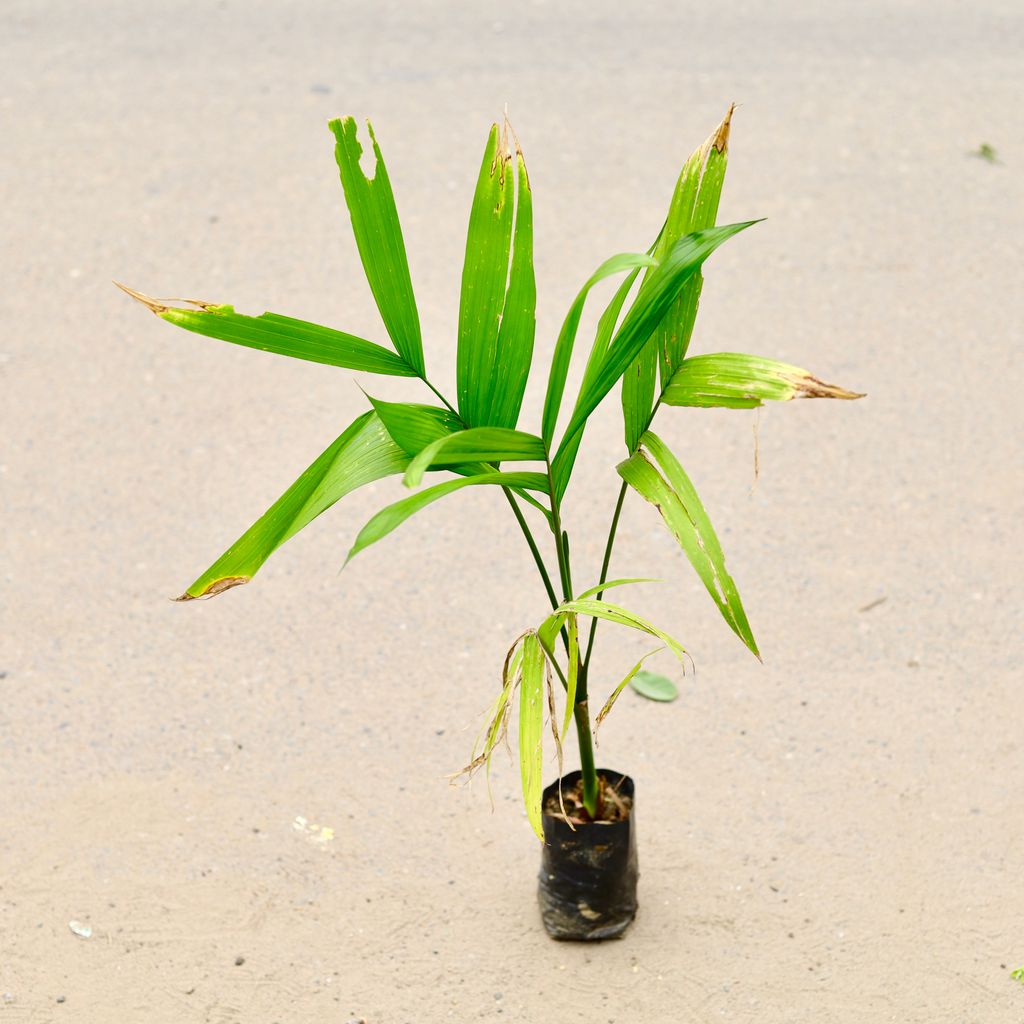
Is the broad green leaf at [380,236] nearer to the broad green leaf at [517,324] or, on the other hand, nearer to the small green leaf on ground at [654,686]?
the broad green leaf at [517,324]

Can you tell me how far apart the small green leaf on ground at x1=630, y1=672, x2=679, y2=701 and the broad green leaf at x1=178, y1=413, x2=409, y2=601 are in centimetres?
118

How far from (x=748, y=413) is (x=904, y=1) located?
9.23ft

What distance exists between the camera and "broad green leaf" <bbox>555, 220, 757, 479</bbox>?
1.65 metres

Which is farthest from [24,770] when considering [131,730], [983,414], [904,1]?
[904,1]

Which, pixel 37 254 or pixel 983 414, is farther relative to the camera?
pixel 37 254

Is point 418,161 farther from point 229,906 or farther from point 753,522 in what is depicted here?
point 229,906

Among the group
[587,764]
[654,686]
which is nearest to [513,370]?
[587,764]

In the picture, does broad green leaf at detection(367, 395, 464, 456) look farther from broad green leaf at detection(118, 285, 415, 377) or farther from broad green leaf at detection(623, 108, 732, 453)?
broad green leaf at detection(623, 108, 732, 453)

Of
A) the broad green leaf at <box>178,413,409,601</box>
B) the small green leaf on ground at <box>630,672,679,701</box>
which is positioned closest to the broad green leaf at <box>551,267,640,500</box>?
the broad green leaf at <box>178,413,409,601</box>

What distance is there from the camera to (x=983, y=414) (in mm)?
3570

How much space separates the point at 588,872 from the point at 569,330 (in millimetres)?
945

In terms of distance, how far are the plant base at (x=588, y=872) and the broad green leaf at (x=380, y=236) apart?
2.57 feet

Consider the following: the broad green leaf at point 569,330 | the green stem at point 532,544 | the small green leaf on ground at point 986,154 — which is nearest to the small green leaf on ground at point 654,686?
the green stem at point 532,544

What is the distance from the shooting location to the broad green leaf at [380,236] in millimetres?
1681
